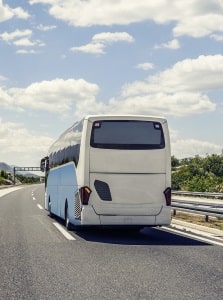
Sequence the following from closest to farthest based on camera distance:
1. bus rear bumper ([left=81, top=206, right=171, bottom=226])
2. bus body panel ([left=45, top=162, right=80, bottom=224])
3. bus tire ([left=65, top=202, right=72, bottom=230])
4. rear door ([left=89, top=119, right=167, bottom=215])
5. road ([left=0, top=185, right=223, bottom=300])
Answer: road ([left=0, top=185, right=223, bottom=300]) → bus rear bumper ([left=81, top=206, right=171, bottom=226]) → rear door ([left=89, top=119, right=167, bottom=215]) → bus body panel ([left=45, top=162, right=80, bottom=224]) → bus tire ([left=65, top=202, right=72, bottom=230])

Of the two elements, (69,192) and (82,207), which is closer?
(82,207)

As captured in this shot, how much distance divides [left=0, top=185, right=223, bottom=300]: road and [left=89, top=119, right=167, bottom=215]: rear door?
88cm

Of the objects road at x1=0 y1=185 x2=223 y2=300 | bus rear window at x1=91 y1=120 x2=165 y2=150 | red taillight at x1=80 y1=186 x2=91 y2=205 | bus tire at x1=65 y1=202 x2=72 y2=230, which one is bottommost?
road at x1=0 y1=185 x2=223 y2=300

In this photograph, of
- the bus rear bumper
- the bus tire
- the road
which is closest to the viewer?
the road

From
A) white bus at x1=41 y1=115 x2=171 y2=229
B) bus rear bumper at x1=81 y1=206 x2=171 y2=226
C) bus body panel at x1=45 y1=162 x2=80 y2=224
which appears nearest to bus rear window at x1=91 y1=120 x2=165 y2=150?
white bus at x1=41 y1=115 x2=171 y2=229

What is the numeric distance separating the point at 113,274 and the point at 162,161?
532 centimetres

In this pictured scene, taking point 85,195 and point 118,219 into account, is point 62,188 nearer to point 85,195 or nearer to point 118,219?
point 85,195

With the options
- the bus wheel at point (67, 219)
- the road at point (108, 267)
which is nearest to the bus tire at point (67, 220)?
the bus wheel at point (67, 219)

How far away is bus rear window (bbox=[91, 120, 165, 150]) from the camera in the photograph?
12.0 m

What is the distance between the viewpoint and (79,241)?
448 inches

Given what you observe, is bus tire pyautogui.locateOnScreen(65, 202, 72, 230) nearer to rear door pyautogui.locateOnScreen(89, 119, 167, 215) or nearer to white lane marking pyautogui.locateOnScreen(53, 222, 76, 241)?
white lane marking pyautogui.locateOnScreen(53, 222, 76, 241)

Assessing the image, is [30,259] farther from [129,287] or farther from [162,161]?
[162,161]

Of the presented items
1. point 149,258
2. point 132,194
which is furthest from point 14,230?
point 149,258

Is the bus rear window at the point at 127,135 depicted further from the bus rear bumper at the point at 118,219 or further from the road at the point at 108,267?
the road at the point at 108,267
